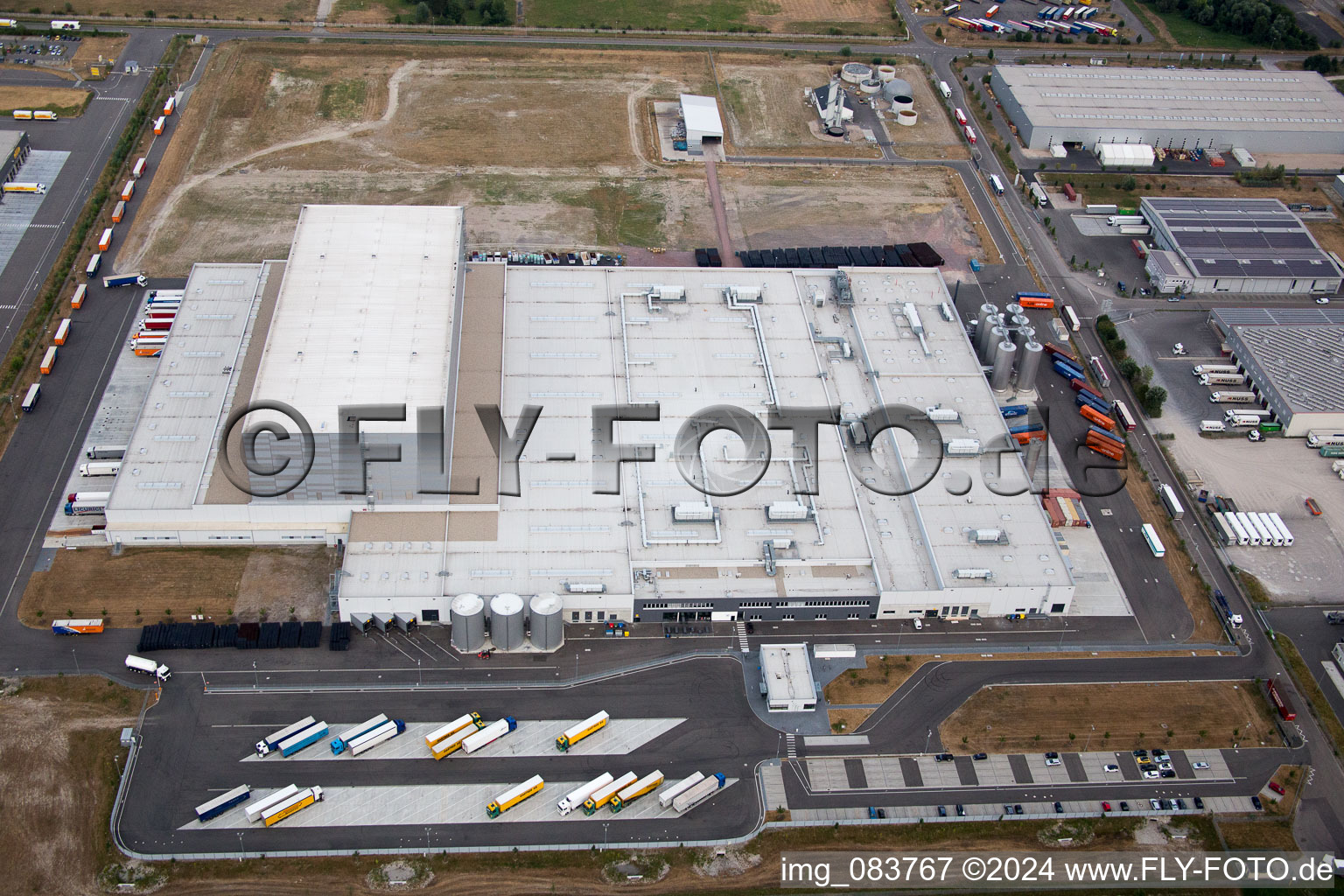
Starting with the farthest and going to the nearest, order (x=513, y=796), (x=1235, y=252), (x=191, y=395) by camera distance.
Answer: (x=1235, y=252) → (x=191, y=395) → (x=513, y=796)

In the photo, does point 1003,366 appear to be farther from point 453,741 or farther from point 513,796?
point 453,741

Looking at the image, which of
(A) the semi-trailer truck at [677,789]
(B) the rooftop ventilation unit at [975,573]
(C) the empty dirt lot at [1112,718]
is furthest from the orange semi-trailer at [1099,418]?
(A) the semi-trailer truck at [677,789]

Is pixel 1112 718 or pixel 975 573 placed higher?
pixel 975 573

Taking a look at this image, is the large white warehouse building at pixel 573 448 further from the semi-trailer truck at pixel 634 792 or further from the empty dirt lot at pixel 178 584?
A: the semi-trailer truck at pixel 634 792

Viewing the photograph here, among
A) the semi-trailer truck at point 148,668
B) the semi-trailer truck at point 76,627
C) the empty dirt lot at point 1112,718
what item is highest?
the semi-trailer truck at point 76,627

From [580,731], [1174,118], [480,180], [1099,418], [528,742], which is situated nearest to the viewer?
[580,731]

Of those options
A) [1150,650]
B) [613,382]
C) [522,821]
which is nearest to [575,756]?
[522,821]

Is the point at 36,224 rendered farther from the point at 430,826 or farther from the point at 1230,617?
the point at 1230,617

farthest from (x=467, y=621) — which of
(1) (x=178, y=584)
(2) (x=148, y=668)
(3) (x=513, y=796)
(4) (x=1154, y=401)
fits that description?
(4) (x=1154, y=401)
